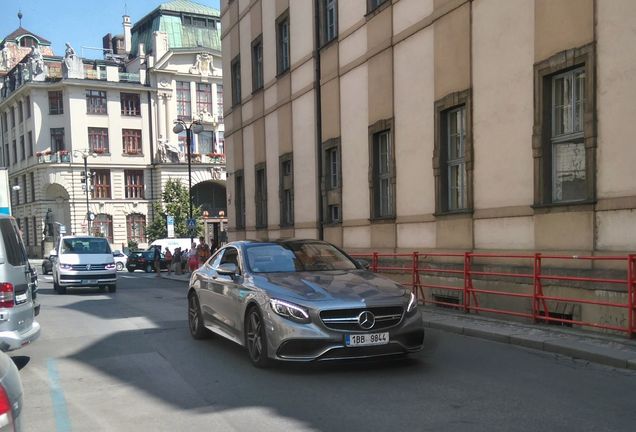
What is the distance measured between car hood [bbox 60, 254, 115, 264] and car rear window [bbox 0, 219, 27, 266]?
12.6 meters

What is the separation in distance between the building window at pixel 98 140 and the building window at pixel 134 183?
10.6 feet

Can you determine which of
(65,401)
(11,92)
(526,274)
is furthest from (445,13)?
(11,92)

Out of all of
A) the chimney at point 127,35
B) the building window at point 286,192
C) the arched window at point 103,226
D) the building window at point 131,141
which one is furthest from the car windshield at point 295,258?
the chimney at point 127,35

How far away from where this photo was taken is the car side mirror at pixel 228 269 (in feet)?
26.7

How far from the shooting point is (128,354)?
8750 millimetres

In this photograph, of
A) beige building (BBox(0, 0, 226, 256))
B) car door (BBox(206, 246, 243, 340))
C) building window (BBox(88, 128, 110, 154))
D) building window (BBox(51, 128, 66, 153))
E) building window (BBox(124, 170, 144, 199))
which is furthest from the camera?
building window (BBox(124, 170, 144, 199))

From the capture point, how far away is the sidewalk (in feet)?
23.8

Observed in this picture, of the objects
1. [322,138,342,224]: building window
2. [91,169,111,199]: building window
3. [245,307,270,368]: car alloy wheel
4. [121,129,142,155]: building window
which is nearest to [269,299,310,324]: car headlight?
[245,307,270,368]: car alloy wheel

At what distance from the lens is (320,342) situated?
6.61 metres

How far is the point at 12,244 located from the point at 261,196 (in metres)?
16.8

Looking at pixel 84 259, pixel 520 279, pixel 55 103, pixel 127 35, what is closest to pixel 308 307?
pixel 520 279

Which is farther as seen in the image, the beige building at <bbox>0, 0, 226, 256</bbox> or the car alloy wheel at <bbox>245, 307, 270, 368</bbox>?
the beige building at <bbox>0, 0, 226, 256</bbox>

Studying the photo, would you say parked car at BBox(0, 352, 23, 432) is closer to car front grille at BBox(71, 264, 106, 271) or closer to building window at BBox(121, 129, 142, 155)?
car front grille at BBox(71, 264, 106, 271)

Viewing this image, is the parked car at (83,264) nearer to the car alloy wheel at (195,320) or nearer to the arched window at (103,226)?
the car alloy wheel at (195,320)
